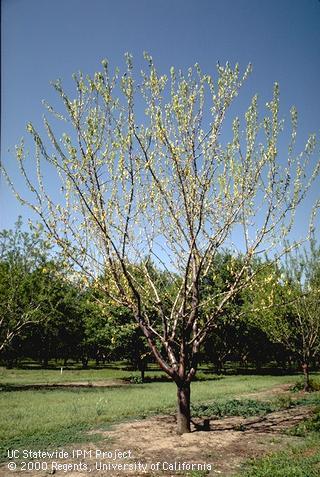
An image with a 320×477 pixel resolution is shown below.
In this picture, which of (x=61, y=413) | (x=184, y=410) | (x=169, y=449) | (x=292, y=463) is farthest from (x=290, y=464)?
(x=61, y=413)

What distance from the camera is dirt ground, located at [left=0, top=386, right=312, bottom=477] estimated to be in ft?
25.8

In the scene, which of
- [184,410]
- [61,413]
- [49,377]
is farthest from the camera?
[49,377]

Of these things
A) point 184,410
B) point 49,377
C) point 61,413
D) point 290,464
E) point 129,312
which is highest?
point 129,312

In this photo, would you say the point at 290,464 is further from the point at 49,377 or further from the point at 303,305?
the point at 49,377

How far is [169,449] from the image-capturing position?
922 centimetres

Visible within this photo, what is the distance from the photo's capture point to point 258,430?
11.2 metres

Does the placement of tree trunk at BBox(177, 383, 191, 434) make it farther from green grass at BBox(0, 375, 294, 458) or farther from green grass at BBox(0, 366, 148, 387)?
green grass at BBox(0, 366, 148, 387)

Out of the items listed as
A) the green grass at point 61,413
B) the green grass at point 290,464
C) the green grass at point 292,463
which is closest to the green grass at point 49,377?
the green grass at point 61,413

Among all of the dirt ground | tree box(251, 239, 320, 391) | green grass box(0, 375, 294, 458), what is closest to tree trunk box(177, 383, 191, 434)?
the dirt ground

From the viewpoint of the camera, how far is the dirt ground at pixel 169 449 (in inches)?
310

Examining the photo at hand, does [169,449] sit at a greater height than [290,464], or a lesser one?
lesser

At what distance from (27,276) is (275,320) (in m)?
17.7

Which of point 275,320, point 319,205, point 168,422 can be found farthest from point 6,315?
point 319,205

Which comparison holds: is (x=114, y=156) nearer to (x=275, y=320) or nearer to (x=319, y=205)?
(x=319, y=205)
